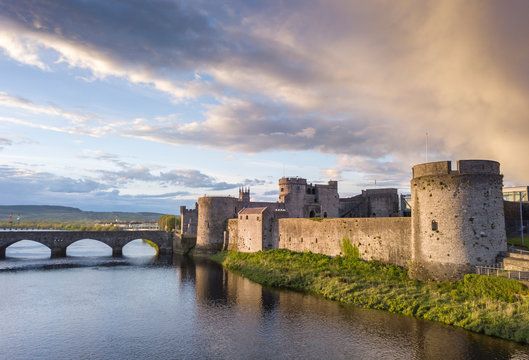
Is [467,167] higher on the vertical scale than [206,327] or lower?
higher

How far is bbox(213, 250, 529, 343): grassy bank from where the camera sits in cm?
2195

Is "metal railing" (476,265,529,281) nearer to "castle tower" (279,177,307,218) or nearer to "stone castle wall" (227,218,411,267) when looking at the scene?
"stone castle wall" (227,218,411,267)

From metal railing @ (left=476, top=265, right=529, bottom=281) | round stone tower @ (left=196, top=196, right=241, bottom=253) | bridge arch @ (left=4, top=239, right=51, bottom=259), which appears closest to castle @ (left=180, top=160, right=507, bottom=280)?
metal railing @ (left=476, top=265, right=529, bottom=281)

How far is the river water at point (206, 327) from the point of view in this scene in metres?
20.5

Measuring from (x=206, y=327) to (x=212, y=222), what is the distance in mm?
42378

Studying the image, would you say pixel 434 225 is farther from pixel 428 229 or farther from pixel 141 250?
pixel 141 250

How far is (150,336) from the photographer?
78.0ft

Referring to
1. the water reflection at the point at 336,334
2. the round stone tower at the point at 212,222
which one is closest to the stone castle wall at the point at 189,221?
the round stone tower at the point at 212,222

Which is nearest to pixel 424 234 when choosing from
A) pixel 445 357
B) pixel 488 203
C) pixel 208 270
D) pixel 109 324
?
pixel 488 203

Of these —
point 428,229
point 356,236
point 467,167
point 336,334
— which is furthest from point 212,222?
point 467,167

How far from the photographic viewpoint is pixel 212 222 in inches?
2645

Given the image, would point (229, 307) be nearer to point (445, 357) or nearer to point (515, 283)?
point (445, 357)

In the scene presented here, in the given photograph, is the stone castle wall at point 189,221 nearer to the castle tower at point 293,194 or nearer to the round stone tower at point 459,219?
the castle tower at point 293,194

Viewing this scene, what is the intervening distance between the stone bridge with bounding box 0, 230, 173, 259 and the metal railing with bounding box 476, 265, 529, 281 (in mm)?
60531
